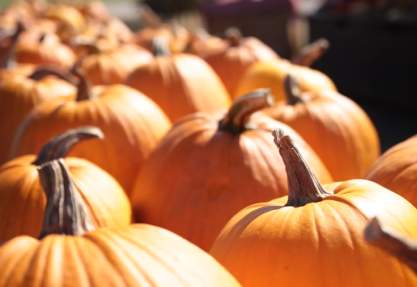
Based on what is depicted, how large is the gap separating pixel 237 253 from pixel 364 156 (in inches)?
44.6

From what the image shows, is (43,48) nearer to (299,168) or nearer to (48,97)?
(48,97)

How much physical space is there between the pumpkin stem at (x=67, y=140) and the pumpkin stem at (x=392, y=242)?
2.90 feet

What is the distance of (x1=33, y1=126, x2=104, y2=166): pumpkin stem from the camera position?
1631 millimetres

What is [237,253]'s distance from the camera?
1.32m

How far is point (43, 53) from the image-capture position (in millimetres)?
3723

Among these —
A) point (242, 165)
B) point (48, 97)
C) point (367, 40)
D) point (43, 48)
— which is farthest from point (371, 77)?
point (242, 165)

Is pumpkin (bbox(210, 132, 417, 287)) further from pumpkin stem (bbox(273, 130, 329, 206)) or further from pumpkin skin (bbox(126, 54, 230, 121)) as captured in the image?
pumpkin skin (bbox(126, 54, 230, 121))

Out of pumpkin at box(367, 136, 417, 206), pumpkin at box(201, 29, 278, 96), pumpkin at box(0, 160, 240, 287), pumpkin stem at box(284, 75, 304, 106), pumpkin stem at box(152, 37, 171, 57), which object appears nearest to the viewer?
pumpkin at box(0, 160, 240, 287)

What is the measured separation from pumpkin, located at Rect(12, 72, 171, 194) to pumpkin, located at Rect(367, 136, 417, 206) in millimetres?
748

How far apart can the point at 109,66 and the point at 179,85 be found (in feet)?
2.13

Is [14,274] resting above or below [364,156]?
above

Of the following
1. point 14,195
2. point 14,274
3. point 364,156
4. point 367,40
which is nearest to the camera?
point 14,274

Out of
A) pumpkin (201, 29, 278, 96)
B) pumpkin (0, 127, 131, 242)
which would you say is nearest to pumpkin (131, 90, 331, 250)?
pumpkin (0, 127, 131, 242)

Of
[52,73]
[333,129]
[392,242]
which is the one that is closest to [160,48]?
[52,73]
